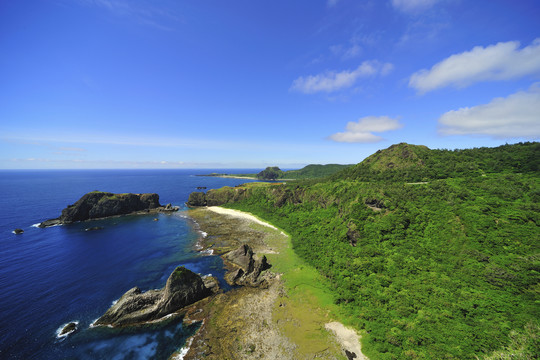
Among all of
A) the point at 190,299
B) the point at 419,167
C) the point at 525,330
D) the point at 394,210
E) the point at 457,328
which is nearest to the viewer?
the point at 525,330

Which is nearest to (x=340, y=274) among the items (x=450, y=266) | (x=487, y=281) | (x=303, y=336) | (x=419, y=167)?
(x=303, y=336)

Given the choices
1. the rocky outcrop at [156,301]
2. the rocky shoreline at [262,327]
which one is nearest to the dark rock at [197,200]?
the rocky shoreline at [262,327]

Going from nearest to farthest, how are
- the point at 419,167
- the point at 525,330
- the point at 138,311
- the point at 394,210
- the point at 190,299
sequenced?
1. the point at 525,330
2. the point at 138,311
3. the point at 190,299
4. the point at 394,210
5. the point at 419,167

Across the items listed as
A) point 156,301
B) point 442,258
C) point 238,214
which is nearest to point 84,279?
point 156,301

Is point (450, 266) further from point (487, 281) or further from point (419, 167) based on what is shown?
point (419, 167)

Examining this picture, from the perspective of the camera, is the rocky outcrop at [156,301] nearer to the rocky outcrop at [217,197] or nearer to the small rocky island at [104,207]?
the rocky outcrop at [217,197]

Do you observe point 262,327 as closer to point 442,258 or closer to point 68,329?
point 68,329
